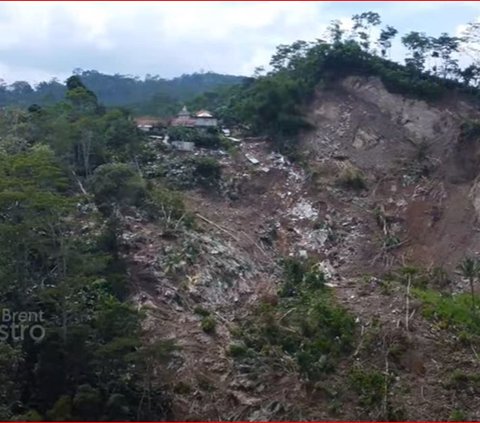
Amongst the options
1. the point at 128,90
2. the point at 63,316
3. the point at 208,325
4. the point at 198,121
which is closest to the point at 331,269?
the point at 208,325

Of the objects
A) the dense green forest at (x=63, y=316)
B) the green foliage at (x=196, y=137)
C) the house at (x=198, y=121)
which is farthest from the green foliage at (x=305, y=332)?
the house at (x=198, y=121)

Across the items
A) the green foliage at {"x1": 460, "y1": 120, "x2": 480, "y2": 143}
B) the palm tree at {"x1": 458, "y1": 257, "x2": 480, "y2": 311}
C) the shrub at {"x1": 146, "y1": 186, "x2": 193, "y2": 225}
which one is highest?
the green foliage at {"x1": 460, "y1": 120, "x2": 480, "y2": 143}

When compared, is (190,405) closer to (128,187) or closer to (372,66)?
(128,187)

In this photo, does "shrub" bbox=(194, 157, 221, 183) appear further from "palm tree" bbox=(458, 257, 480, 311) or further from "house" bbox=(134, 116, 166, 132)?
"palm tree" bbox=(458, 257, 480, 311)

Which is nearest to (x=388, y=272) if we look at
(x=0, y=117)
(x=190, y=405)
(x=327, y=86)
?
(x=190, y=405)

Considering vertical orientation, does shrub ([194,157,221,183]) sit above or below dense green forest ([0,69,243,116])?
below

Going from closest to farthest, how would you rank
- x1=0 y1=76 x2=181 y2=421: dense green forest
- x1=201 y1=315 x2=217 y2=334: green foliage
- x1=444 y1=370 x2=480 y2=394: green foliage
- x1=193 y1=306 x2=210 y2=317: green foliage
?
x1=0 y1=76 x2=181 y2=421: dense green forest
x1=444 y1=370 x2=480 y2=394: green foliage
x1=201 y1=315 x2=217 y2=334: green foliage
x1=193 y1=306 x2=210 y2=317: green foliage

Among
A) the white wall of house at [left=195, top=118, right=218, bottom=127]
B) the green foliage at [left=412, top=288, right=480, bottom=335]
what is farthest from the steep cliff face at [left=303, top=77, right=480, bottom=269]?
the white wall of house at [left=195, top=118, right=218, bottom=127]
